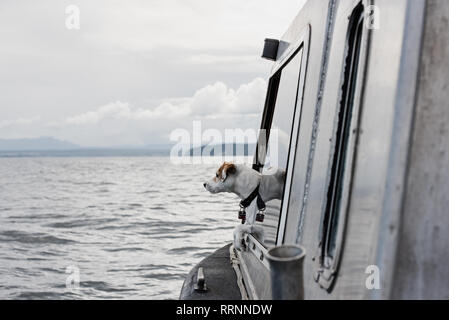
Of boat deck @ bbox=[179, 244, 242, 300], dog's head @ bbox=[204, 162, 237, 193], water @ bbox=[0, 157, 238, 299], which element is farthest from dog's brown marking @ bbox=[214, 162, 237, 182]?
water @ bbox=[0, 157, 238, 299]

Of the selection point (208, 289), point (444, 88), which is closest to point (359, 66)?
point (444, 88)

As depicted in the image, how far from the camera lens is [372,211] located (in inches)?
91.0

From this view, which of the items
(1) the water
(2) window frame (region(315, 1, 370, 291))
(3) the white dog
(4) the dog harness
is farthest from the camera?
(1) the water

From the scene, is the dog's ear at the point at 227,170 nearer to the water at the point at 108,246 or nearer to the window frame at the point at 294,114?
the window frame at the point at 294,114

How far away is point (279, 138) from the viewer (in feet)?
18.1

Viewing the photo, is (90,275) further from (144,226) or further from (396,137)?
(396,137)

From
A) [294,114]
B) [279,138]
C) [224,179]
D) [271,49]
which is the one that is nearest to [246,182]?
[224,179]

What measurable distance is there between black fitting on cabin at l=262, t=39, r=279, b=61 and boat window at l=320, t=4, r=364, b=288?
351cm

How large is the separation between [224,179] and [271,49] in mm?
1958

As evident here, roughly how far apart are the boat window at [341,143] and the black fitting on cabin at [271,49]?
11.5 ft

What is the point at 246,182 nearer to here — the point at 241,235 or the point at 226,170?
the point at 226,170

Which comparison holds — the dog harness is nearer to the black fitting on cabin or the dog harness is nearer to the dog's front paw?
the dog's front paw

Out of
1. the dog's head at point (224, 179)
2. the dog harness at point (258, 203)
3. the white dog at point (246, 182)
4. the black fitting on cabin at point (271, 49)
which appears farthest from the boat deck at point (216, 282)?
the black fitting on cabin at point (271, 49)

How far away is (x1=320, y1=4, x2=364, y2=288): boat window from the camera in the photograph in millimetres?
2959
